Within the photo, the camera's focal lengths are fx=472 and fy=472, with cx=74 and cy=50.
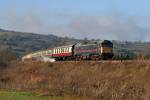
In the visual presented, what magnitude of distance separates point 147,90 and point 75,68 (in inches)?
1118

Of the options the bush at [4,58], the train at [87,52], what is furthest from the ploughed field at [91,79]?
the bush at [4,58]

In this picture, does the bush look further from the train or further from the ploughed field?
the ploughed field

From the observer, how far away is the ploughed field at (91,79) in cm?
4216

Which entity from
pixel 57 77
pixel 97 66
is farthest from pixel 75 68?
pixel 97 66

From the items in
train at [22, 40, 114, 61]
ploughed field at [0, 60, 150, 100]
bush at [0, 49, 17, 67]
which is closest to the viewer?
ploughed field at [0, 60, 150, 100]

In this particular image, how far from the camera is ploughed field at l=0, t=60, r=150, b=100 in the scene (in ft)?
138

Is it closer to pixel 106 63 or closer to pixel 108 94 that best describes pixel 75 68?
pixel 106 63

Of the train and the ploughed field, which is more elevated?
the train

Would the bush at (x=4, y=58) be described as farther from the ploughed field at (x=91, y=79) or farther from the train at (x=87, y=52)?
the ploughed field at (x=91, y=79)

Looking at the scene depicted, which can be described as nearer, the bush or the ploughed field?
the ploughed field

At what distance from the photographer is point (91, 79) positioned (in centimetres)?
5919

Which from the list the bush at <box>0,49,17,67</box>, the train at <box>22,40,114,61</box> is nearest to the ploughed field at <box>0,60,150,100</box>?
the train at <box>22,40,114,61</box>

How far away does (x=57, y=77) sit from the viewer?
69.1 m

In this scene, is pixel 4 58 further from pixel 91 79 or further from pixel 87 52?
pixel 91 79
